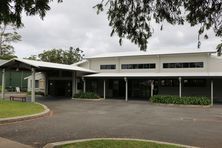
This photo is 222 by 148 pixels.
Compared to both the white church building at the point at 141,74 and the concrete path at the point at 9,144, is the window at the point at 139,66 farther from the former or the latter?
the concrete path at the point at 9,144

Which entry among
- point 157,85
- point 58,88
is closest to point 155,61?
point 157,85

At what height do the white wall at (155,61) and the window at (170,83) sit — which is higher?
the white wall at (155,61)

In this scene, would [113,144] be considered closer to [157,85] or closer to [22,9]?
[22,9]

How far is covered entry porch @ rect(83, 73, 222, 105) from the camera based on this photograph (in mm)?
29703

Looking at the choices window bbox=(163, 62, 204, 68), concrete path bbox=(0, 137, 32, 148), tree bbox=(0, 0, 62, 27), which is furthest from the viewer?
window bbox=(163, 62, 204, 68)

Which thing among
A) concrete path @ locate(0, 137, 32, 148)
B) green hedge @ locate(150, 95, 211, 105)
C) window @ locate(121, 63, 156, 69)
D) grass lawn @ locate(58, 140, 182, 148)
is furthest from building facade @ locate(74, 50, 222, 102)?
concrete path @ locate(0, 137, 32, 148)

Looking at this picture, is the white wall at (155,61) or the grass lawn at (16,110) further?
the white wall at (155,61)

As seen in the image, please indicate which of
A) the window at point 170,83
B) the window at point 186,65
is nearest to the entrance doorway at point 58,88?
the window at point 170,83

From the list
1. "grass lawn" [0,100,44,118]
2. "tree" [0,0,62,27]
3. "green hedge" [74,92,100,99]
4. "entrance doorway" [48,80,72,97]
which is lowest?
"grass lawn" [0,100,44,118]

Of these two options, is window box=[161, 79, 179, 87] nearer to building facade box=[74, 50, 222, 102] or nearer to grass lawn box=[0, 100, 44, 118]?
building facade box=[74, 50, 222, 102]

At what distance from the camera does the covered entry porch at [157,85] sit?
2970 cm

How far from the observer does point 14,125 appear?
43.2 ft

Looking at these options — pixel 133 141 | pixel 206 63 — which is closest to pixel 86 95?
pixel 206 63

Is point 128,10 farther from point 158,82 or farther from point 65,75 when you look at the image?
point 65,75
